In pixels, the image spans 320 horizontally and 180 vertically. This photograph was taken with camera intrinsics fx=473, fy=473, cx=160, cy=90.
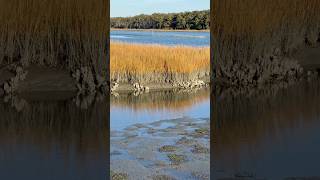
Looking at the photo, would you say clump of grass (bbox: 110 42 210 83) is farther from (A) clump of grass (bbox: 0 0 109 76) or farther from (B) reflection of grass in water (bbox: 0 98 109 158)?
(B) reflection of grass in water (bbox: 0 98 109 158)

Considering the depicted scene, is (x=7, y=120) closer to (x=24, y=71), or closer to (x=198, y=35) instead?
(x=24, y=71)

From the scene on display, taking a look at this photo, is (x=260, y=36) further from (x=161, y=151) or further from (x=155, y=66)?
(x=155, y=66)

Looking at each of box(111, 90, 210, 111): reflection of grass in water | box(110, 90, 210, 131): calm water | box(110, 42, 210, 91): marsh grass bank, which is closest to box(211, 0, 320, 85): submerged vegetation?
box(110, 90, 210, 131): calm water

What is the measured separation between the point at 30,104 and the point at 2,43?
60cm

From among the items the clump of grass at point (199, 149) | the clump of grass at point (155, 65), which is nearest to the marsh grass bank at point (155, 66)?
the clump of grass at point (155, 65)

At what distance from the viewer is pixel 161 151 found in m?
3.08

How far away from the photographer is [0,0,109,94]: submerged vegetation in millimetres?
3869

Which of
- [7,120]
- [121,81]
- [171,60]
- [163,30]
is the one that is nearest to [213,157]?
A: [7,120]

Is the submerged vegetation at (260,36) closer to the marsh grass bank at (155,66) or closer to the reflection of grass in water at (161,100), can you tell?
the reflection of grass in water at (161,100)

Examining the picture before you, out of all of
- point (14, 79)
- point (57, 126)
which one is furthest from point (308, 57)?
point (14, 79)

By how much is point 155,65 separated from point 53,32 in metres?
2.07

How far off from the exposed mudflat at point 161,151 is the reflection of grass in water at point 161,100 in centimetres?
82

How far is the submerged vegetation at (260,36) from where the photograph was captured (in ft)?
12.9

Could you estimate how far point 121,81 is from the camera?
554 cm
